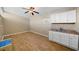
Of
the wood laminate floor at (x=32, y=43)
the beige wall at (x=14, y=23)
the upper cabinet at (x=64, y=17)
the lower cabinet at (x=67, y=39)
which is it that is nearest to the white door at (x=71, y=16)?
the upper cabinet at (x=64, y=17)

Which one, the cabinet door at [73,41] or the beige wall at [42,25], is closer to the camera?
the cabinet door at [73,41]

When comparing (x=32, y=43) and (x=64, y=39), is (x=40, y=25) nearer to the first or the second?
(x=32, y=43)

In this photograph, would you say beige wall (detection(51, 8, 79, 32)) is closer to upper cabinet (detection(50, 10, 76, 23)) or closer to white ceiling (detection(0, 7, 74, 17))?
upper cabinet (detection(50, 10, 76, 23))

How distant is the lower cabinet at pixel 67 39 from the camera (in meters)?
1.32

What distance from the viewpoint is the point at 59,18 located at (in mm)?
1420

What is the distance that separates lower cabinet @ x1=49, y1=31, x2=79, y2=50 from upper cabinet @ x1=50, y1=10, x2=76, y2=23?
22cm

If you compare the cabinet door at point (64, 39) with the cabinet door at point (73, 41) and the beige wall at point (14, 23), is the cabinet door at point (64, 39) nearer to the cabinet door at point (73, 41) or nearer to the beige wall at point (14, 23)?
the cabinet door at point (73, 41)

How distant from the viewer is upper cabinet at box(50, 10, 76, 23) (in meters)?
1.35

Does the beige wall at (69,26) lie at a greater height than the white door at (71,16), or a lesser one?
lesser

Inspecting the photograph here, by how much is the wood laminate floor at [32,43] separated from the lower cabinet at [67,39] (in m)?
0.07

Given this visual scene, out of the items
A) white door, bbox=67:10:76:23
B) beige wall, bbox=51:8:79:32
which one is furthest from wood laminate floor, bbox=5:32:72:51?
white door, bbox=67:10:76:23

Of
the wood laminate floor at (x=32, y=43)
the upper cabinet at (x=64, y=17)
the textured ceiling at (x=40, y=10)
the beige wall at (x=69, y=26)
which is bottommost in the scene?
the wood laminate floor at (x=32, y=43)

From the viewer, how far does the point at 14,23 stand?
141cm
